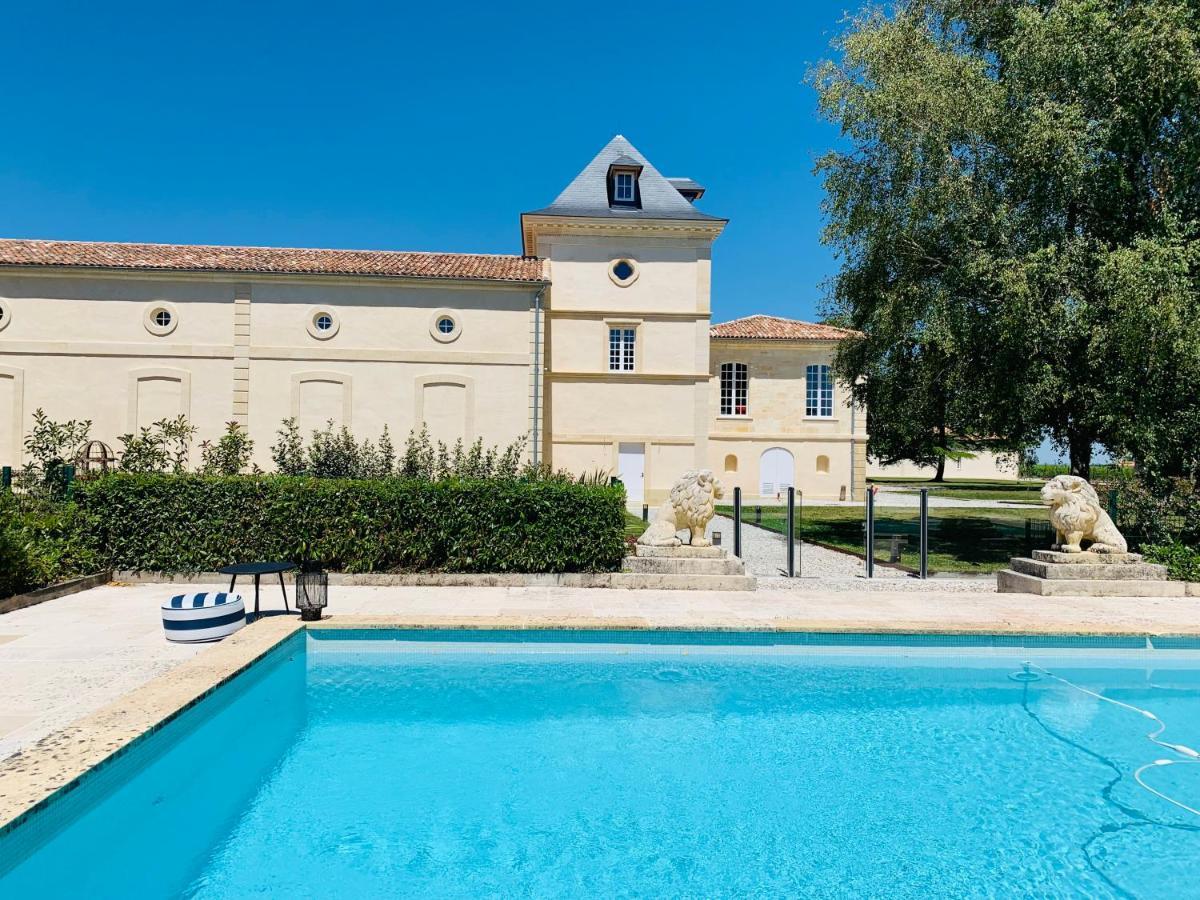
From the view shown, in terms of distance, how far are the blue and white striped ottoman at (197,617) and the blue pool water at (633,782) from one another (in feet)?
2.27

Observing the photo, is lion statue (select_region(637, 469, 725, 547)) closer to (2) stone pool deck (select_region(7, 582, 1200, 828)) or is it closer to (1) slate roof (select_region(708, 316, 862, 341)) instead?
(2) stone pool deck (select_region(7, 582, 1200, 828))

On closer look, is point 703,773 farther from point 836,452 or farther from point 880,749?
point 836,452

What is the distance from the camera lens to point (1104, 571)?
1063cm

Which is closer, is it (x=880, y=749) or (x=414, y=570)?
(x=880, y=749)

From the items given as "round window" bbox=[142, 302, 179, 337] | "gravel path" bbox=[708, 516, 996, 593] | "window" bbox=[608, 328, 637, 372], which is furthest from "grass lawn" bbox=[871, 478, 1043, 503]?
"round window" bbox=[142, 302, 179, 337]

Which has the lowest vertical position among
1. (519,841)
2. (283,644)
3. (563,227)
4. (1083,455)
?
(519,841)

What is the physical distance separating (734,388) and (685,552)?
75.2 ft

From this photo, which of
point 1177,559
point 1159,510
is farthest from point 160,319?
point 1177,559

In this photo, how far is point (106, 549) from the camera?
10391 millimetres

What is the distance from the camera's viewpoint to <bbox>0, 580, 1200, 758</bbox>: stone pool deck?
18.7ft

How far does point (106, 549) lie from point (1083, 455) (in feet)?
55.8

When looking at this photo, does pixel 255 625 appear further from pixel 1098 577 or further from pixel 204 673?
pixel 1098 577

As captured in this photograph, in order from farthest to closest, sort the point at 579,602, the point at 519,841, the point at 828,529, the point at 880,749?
1. the point at 828,529
2. the point at 579,602
3. the point at 880,749
4. the point at 519,841

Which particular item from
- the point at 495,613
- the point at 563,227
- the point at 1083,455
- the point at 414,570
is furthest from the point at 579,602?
the point at 563,227
